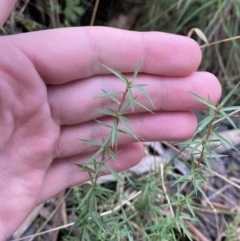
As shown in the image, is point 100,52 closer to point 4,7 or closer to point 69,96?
point 69,96

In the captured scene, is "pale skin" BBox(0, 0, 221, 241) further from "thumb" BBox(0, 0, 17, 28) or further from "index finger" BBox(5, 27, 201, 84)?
"thumb" BBox(0, 0, 17, 28)

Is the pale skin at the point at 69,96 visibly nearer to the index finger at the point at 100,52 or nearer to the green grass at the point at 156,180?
the index finger at the point at 100,52

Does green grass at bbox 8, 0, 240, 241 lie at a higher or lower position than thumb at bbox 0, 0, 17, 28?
lower

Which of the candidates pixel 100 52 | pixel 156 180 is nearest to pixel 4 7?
pixel 100 52

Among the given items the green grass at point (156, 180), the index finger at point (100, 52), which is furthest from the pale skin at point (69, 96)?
the green grass at point (156, 180)

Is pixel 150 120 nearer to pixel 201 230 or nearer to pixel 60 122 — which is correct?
pixel 60 122

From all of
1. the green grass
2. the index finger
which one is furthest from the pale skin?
the green grass

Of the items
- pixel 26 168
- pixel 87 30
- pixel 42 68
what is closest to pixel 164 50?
pixel 87 30
